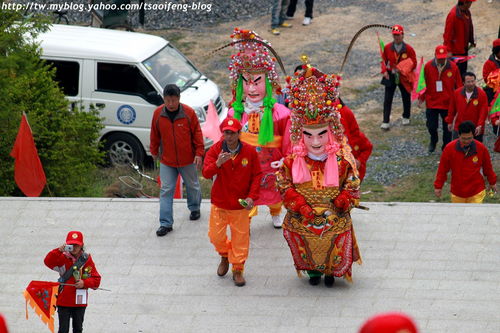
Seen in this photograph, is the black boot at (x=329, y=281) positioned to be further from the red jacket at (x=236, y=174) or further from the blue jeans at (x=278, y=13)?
the blue jeans at (x=278, y=13)

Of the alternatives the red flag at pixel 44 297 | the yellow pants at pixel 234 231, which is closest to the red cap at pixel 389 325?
the red flag at pixel 44 297

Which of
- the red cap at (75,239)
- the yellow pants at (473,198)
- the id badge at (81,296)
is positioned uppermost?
the red cap at (75,239)

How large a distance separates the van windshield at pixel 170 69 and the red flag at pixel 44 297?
22.5 feet

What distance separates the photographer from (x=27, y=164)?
35.8 feet

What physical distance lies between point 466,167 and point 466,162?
0.22 feet

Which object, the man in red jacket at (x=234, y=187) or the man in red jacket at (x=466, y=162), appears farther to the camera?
the man in red jacket at (x=466, y=162)

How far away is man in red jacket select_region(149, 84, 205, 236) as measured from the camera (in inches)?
389

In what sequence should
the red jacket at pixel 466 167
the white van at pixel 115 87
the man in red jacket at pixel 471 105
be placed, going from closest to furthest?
the red jacket at pixel 466 167 → the man in red jacket at pixel 471 105 → the white van at pixel 115 87

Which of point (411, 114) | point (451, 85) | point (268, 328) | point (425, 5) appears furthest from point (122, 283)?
point (425, 5)

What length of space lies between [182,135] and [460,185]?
10.4ft

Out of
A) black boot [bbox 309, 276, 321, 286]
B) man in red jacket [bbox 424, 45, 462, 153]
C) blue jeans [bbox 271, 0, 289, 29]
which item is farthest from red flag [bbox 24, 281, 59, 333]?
blue jeans [bbox 271, 0, 289, 29]

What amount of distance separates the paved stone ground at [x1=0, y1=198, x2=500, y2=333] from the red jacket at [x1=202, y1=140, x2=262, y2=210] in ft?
2.99

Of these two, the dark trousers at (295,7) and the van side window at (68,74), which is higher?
the dark trousers at (295,7)

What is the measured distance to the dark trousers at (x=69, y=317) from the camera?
7.68 m
